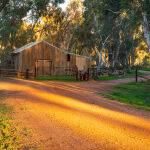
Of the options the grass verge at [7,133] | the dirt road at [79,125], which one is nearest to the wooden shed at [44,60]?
the dirt road at [79,125]

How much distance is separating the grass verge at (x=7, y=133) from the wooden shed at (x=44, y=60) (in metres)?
35.9

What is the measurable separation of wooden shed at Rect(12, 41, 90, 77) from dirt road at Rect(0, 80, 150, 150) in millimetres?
30963

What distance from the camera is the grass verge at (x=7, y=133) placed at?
10244 millimetres

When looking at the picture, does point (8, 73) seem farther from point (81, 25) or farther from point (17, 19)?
point (81, 25)

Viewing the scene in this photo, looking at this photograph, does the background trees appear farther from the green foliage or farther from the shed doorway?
the shed doorway

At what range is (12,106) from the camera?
1742cm

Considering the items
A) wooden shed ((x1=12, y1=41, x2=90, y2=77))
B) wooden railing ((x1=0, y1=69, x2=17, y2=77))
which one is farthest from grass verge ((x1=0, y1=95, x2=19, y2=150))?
wooden shed ((x1=12, y1=41, x2=90, y2=77))

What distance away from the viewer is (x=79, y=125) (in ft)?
44.5

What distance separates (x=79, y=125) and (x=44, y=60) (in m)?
39.5

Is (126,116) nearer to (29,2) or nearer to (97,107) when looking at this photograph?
(97,107)

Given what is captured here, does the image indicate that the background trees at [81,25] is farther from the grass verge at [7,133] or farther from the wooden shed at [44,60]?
the grass verge at [7,133]

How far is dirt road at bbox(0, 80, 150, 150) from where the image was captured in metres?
10.9

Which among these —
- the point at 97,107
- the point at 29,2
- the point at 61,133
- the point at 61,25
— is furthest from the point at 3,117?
the point at 61,25

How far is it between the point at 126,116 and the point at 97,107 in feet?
8.16
